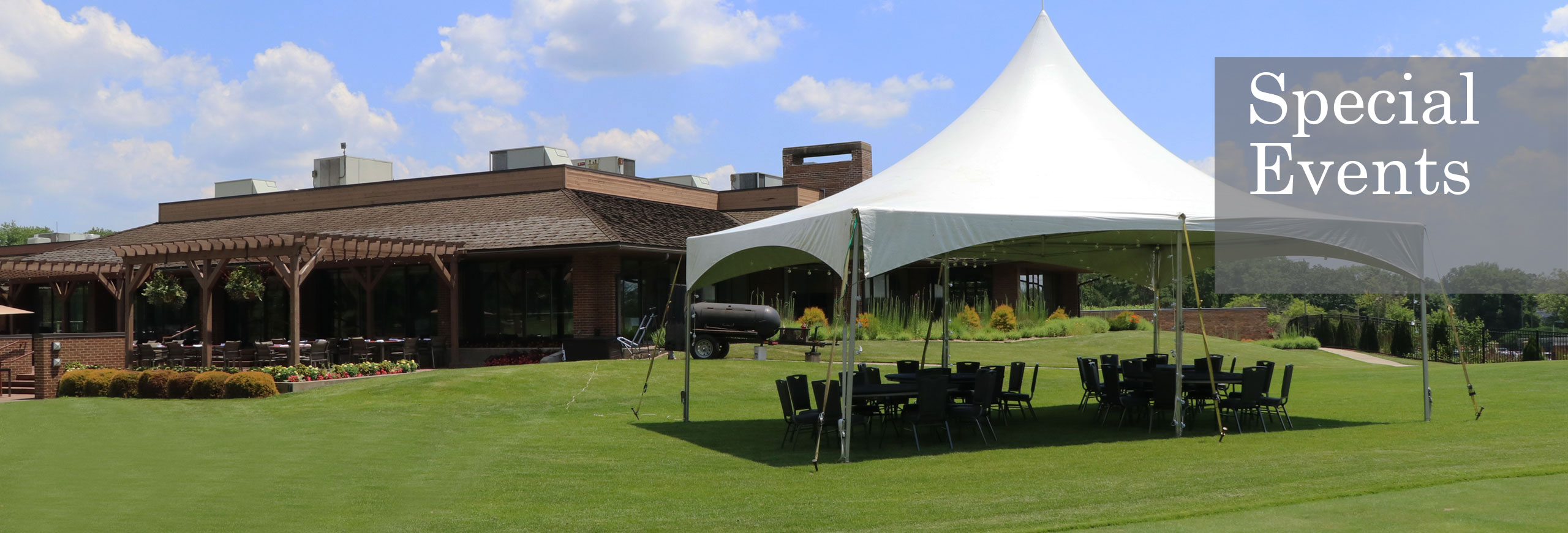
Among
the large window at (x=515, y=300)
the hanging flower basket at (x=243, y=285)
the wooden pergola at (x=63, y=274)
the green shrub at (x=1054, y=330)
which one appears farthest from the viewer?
the green shrub at (x=1054, y=330)

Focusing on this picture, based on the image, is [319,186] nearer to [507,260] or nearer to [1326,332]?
[507,260]

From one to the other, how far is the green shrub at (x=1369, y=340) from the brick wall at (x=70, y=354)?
29.9 metres

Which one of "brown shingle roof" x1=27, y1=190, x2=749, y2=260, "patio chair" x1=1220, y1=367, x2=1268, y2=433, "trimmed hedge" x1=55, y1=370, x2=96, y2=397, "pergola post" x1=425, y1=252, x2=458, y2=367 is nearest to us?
"patio chair" x1=1220, y1=367, x2=1268, y2=433

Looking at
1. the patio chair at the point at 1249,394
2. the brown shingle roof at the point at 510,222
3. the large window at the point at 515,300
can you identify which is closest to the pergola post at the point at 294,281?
the brown shingle roof at the point at 510,222

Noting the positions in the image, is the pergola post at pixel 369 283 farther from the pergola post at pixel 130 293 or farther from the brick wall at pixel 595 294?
the brick wall at pixel 595 294

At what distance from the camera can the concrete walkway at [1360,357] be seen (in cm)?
2572

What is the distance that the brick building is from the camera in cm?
2392

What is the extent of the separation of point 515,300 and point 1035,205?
52.2 ft

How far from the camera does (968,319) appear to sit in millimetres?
29250

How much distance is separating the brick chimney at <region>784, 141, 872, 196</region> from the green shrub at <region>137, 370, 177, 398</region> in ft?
59.7

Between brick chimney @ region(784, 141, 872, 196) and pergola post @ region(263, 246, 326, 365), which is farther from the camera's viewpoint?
brick chimney @ region(784, 141, 872, 196)

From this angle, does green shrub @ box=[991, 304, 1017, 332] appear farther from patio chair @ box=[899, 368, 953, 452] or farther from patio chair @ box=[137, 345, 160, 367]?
patio chair @ box=[137, 345, 160, 367]

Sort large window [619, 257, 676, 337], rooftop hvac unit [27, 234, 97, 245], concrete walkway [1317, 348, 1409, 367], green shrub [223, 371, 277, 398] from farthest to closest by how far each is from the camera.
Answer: rooftop hvac unit [27, 234, 97, 245]
concrete walkway [1317, 348, 1409, 367]
large window [619, 257, 676, 337]
green shrub [223, 371, 277, 398]

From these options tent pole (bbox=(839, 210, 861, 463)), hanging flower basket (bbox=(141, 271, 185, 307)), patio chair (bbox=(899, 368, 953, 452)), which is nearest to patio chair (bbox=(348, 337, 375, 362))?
hanging flower basket (bbox=(141, 271, 185, 307))
